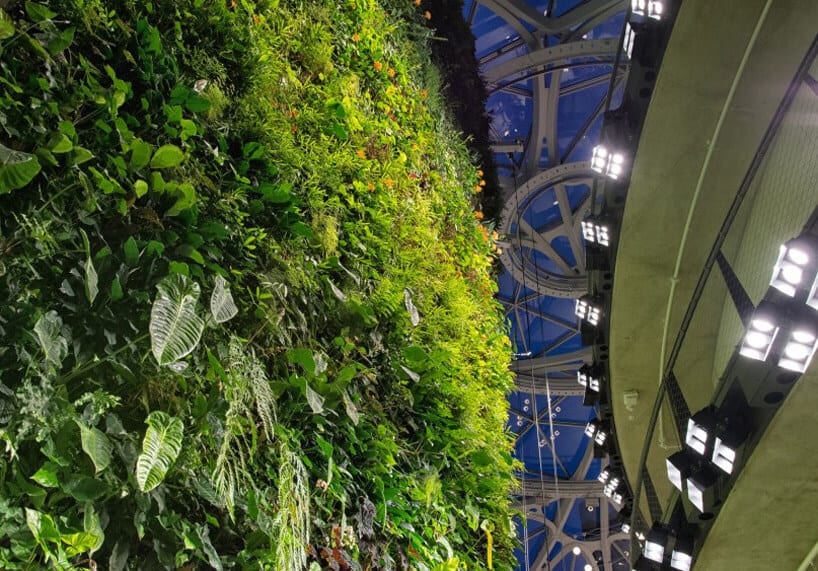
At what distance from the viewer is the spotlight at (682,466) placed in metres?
6.50

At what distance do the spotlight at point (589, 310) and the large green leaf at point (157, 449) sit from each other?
946 cm

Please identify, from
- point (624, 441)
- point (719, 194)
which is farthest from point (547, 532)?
point (719, 194)

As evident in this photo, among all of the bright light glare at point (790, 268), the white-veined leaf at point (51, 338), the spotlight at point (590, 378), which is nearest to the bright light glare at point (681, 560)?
the bright light glare at point (790, 268)

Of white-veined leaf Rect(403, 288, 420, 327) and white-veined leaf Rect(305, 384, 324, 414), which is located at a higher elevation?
white-veined leaf Rect(403, 288, 420, 327)

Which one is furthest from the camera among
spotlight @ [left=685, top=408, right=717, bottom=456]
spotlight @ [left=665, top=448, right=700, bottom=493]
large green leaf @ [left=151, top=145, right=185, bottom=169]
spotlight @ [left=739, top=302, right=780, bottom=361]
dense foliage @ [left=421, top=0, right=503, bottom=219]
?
dense foliage @ [left=421, top=0, right=503, bottom=219]

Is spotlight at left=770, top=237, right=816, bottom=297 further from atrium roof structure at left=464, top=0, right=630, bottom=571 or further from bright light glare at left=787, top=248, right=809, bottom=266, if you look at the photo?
atrium roof structure at left=464, top=0, right=630, bottom=571

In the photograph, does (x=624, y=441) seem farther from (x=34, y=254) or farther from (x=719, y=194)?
(x=34, y=254)

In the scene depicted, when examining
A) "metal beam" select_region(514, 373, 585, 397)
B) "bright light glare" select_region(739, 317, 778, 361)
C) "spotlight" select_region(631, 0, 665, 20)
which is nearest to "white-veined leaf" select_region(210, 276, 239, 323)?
"bright light glare" select_region(739, 317, 778, 361)

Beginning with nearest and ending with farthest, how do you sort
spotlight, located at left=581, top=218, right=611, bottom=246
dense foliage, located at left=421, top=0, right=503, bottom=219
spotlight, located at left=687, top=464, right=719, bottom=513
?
1. spotlight, located at left=687, top=464, right=719, bottom=513
2. dense foliage, located at left=421, top=0, right=503, bottom=219
3. spotlight, located at left=581, top=218, right=611, bottom=246

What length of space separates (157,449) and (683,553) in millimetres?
7079

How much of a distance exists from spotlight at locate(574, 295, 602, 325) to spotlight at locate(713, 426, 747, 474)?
465cm

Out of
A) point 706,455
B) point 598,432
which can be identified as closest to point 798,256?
point 706,455

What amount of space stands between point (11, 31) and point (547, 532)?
27.6 metres

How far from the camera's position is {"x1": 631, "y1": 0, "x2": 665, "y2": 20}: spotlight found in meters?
7.99
